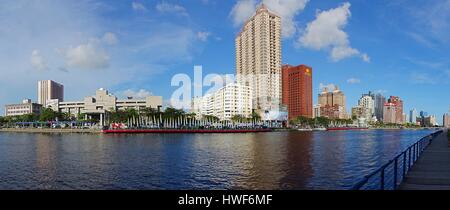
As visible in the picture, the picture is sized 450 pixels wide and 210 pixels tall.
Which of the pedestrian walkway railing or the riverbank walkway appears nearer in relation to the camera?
the pedestrian walkway railing

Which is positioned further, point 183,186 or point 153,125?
point 153,125

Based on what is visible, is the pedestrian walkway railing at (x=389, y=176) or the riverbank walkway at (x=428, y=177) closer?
the pedestrian walkway railing at (x=389, y=176)

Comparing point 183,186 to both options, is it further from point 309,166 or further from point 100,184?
point 309,166

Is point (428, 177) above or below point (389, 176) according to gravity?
above

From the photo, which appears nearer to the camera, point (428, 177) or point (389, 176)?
point (428, 177)

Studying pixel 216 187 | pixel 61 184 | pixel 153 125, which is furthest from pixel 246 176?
pixel 153 125

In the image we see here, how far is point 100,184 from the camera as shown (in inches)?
976
